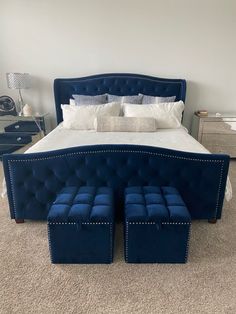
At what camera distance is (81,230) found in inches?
68.9

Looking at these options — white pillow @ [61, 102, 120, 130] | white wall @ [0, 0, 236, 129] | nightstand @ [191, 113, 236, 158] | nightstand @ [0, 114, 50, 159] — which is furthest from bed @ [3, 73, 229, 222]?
white wall @ [0, 0, 236, 129]

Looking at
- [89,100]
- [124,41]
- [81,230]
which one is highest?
[124,41]

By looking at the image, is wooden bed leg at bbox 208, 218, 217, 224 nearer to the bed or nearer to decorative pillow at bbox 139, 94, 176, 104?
the bed

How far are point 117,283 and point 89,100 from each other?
2501 millimetres

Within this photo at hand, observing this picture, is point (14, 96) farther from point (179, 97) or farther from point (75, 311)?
point (75, 311)

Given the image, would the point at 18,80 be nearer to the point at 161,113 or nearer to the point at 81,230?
the point at 161,113

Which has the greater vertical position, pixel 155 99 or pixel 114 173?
pixel 155 99

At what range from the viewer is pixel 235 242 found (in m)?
2.08

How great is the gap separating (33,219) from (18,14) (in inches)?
118

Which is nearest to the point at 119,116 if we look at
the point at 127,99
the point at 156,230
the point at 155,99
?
the point at 127,99

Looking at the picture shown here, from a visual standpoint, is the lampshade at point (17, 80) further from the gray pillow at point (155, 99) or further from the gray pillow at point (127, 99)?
the gray pillow at point (155, 99)

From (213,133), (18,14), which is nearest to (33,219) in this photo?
(213,133)

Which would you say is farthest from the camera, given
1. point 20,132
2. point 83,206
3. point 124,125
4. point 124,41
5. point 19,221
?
point 20,132

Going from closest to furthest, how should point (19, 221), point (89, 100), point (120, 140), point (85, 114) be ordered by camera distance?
point (19, 221)
point (120, 140)
point (85, 114)
point (89, 100)
